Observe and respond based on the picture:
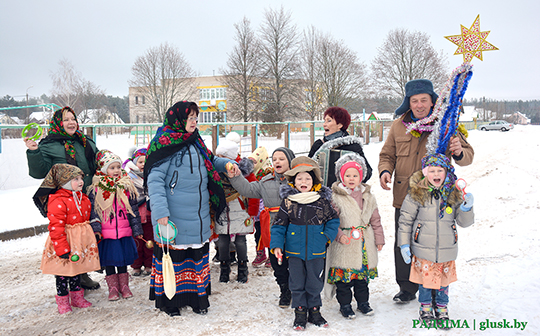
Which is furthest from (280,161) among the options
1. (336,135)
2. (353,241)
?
(353,241)

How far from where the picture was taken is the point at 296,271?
3074mm

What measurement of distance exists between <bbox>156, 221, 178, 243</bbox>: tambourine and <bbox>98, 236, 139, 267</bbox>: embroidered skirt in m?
0.78

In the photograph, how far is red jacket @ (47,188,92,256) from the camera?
3.29 m

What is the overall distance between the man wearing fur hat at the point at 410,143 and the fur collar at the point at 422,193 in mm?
333

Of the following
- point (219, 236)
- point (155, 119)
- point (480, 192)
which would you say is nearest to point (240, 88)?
point (155, 119)

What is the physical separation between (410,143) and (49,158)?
3618 millimetres

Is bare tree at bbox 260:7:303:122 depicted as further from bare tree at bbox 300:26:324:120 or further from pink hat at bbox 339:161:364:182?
pink hat at bbox 339:161:364:182

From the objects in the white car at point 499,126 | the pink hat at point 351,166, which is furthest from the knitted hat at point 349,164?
the white car at point 499,126

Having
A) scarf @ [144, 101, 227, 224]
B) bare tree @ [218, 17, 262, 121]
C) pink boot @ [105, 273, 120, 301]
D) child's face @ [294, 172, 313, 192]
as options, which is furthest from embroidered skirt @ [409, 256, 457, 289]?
bare tree @ [218, 17, 262, 121]

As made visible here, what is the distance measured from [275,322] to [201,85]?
51.7m

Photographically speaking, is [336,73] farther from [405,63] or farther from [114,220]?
[114,220]

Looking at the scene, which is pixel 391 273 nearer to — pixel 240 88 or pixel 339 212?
pixel 339 212

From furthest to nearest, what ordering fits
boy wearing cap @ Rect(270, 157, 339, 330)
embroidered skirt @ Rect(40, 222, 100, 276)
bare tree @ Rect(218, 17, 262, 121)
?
bare tree @ Rect(218, 17, 262, 121)
embroidered skirt @ Rect(40, 222, 100, 276)
boy wearing cap @ Rect(270, 157, 339, 330)

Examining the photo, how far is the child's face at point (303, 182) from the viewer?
3.16 m
